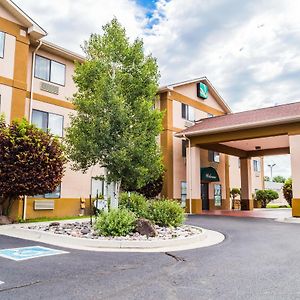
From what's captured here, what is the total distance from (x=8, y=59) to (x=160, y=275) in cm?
1382

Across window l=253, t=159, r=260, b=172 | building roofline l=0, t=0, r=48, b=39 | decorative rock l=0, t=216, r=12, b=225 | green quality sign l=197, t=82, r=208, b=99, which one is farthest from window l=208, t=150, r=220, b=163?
decorative rock l=0, t=216, r=12, b=225

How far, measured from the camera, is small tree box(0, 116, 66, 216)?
13773 mm

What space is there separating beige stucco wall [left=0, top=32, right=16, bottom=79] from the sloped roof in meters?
10.9

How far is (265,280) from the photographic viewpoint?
6.18 m

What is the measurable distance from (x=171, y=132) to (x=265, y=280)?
1870 centimetres

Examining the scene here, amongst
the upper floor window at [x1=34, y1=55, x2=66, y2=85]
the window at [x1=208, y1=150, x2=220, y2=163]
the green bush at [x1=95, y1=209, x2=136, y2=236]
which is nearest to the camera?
the green bush at [x1=95, y1=209, x2=136, y2=236]

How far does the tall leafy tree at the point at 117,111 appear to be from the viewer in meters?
12.5

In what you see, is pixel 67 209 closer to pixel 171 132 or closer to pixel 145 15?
pixel 171 132

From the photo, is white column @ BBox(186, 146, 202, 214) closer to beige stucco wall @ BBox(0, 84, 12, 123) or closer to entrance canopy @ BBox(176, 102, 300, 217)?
entrance canopy @ BBox(176, 102, 300, 217)

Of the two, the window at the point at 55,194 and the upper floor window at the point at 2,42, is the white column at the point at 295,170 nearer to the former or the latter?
the window at the point at 55,194

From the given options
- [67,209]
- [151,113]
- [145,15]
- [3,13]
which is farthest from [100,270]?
[3,13]

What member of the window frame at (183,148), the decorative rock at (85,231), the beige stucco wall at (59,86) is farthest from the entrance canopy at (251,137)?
the decorative rock at (85,231)

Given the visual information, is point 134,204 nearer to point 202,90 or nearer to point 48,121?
point 48,121

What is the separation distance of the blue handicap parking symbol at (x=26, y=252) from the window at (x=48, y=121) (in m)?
9.81
